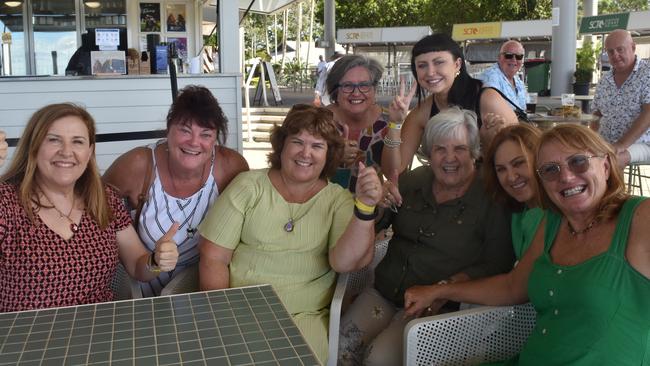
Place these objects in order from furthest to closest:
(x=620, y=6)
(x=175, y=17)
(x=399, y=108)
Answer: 1. (x=620, y=6)
2. (x=175, y=17)
3. (x=399, y=108)

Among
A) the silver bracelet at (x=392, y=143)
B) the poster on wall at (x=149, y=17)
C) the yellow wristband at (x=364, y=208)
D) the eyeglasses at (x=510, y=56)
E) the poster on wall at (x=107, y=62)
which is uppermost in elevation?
the poster on wall at (x=149, y=17)

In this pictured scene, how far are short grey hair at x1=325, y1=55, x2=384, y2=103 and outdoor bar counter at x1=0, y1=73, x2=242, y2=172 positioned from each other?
2091mm

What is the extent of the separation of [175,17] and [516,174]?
974 centimetres

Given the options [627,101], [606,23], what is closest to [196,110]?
[627,101]

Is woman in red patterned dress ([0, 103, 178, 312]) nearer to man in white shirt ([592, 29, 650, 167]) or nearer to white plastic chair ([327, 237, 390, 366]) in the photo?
white plastic chair ([327, 237, 390, 366])

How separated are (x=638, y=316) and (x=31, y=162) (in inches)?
73.0

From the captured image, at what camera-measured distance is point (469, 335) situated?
2.07 m

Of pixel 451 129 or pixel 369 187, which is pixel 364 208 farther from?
pixel 451 129

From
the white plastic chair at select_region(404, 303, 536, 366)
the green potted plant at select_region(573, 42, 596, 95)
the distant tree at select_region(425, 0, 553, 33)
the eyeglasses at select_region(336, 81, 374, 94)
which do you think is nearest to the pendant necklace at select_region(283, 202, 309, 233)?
the white plastic chair at select_region(404, 303, 536, 366)

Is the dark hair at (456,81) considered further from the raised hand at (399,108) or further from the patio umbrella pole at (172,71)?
the patio umbrella pole at (172,71)

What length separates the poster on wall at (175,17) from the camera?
426 inches

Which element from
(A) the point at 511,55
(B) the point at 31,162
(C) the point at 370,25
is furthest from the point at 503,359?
(C) the point at 370,25

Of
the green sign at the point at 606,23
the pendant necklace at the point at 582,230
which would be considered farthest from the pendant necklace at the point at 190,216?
the green sign at the point at 606,23

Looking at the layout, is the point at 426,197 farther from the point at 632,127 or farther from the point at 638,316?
the point at 632,127
